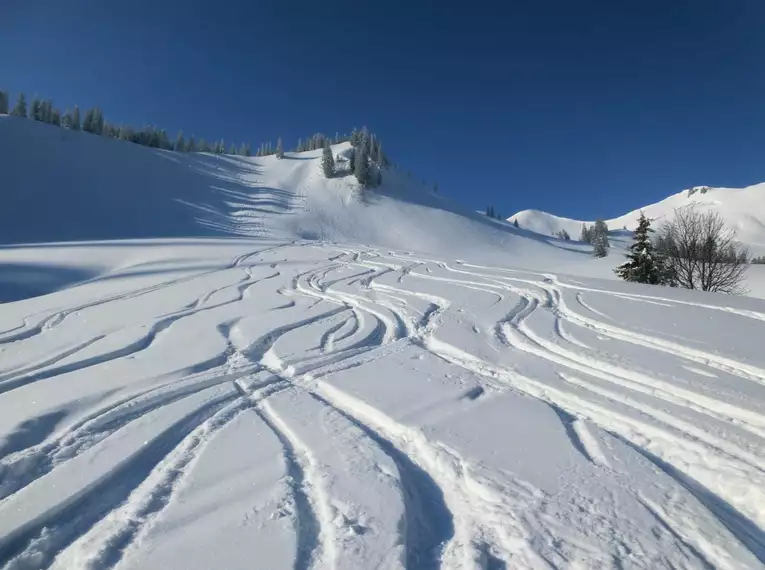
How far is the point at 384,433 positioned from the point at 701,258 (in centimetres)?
2028

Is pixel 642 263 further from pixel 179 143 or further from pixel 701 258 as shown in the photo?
pixel 179 143

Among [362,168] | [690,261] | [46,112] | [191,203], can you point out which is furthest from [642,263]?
[46,112]

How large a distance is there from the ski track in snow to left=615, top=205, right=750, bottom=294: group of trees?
40.3 feet

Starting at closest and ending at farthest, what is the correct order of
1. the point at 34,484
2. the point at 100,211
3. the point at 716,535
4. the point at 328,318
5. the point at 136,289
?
1. the point at 716,535
2. the point at 34,484
3. the point at 328,318
4. the point at 136,289
5. the point at 100,211

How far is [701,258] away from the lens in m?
17.6

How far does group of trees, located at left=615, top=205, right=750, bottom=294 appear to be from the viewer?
17.5 metres

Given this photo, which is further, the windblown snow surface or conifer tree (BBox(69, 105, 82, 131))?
conifer tree (BBox(69, 105, 82, 131))

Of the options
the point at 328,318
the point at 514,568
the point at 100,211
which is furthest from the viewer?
the point at 100,211

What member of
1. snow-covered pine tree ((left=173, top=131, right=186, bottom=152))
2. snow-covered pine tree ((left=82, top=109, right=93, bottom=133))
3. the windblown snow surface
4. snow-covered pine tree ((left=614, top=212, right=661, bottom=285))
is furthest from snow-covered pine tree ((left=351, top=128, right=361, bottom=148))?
the windblown snow surface

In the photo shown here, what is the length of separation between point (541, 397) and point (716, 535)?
6.09ft

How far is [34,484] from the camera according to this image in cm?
263

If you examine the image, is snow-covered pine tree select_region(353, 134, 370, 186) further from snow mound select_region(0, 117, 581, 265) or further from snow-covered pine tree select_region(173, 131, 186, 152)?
snow-covered pine tree select_region(173, 131, 186, 152)

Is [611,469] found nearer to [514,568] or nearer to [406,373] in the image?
[514,568]

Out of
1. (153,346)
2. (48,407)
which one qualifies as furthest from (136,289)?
Answer: (48,407)
